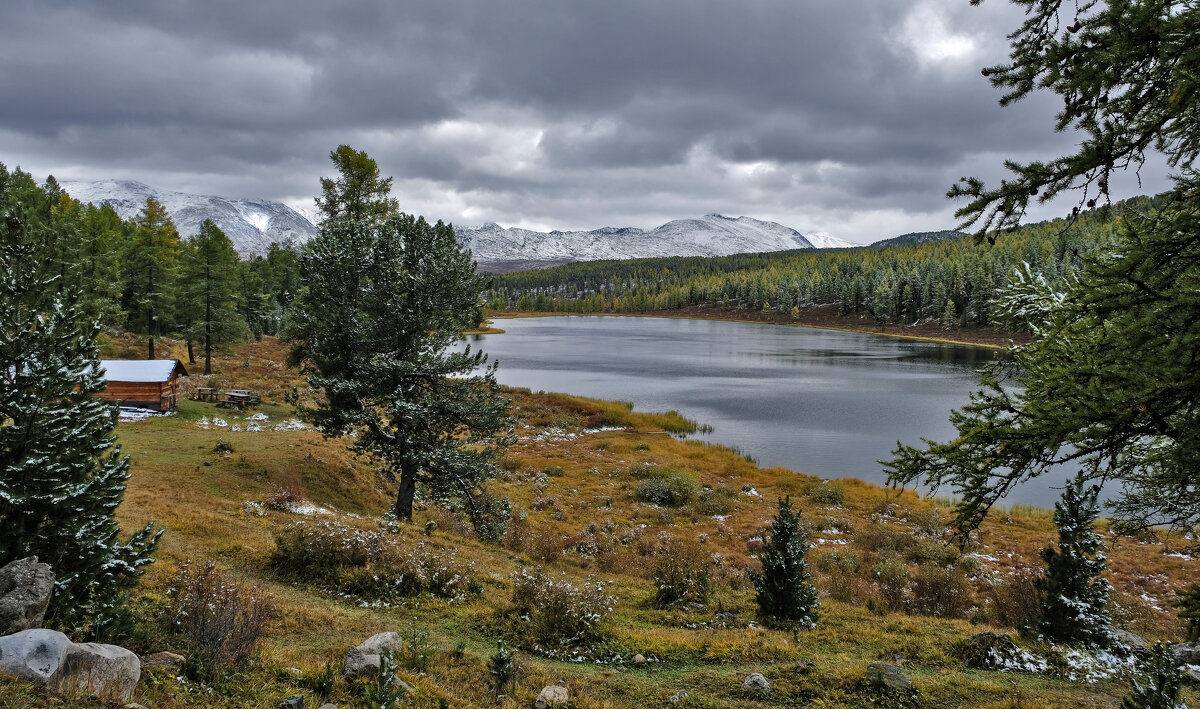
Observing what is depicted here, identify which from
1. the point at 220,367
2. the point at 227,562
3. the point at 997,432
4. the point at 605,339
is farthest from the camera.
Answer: the point at 605,339

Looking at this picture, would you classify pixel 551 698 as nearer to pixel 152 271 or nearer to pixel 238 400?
pixel 238 400

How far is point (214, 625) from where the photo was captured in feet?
24.7

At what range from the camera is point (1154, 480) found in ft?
22.2

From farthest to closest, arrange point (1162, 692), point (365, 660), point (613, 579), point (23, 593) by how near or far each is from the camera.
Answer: point (613, 579) < point (365, 660) < point (1162, 692) < point (23, 593)

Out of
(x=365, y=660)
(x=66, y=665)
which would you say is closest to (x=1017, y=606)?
(x=365, y=660)

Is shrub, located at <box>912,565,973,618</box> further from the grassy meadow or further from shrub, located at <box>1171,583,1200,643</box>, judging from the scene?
shrub, located at <box>1171,583,1200,643</box>

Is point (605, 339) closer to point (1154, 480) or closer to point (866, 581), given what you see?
point (866, 581)

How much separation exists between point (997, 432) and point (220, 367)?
187 feet

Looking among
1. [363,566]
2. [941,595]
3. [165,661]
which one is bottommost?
[941,595]

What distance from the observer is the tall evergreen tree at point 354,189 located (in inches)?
1192

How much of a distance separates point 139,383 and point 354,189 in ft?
47.1

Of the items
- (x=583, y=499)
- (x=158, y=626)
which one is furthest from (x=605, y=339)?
(x=158, y=626)

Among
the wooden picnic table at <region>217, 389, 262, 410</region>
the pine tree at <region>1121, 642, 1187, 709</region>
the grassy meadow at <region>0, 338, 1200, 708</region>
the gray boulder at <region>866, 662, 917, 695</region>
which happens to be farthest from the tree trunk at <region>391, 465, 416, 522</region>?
the wooden picnic table at <region>217, 389, 262, 410</region>

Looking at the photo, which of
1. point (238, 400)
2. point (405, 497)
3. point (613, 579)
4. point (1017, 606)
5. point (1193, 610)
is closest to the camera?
point (1193, 610)
